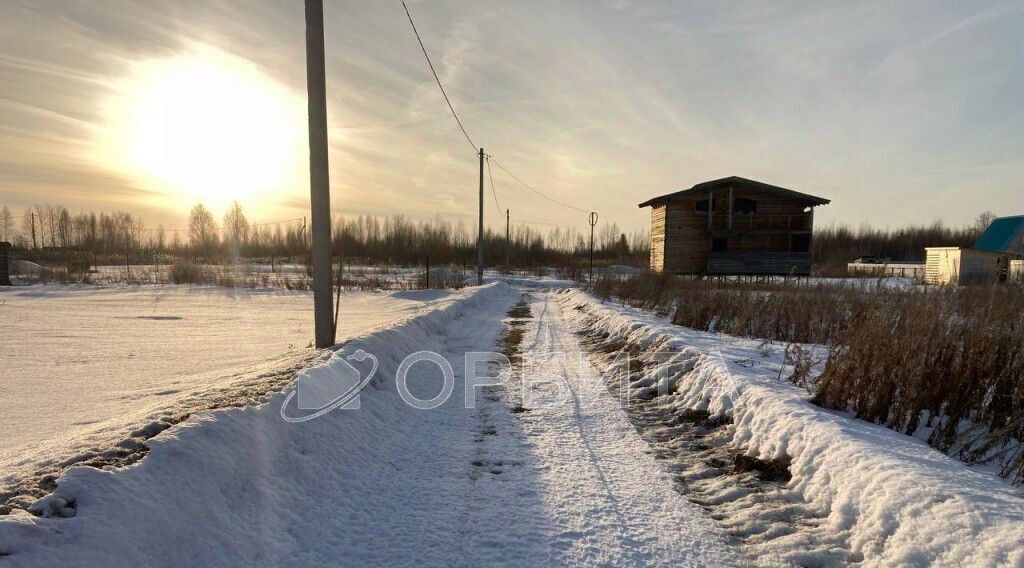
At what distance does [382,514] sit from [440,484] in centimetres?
56

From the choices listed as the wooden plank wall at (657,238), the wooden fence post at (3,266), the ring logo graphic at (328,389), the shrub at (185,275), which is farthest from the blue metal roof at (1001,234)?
the wooden fence post at (3,266)

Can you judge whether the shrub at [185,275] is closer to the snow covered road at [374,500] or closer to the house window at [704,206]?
the snow covered road at [374,500]

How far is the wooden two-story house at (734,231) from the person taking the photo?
2411cm

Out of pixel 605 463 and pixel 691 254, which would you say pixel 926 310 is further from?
pixel 691 254

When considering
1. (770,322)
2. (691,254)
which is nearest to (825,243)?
(691,254)

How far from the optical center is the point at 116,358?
24.5 ft

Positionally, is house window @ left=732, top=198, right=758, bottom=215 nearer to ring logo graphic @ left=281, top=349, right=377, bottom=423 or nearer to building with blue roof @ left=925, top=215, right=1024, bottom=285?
building with blue roof @ left=925, top=215, right=1024, bottom=285

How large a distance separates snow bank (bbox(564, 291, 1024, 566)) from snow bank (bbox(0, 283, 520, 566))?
7.22ft

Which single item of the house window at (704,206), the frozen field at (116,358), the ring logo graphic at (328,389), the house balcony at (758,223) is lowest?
the frozen field at (116,358)

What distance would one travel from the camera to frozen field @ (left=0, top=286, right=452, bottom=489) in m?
3.93

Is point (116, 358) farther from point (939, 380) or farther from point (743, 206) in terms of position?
point (743, 206)

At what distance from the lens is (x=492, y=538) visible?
2.91 m

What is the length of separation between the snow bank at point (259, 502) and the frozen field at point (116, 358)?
617 millimetres

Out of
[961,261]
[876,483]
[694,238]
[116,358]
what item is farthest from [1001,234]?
[116,358]
